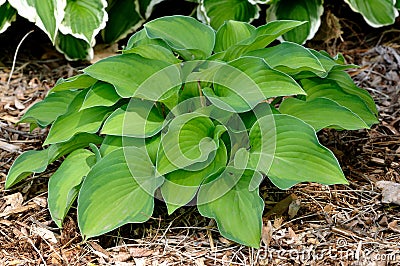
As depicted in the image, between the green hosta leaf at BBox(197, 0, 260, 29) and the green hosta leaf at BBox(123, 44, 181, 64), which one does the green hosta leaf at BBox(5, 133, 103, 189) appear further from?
the green hosta leaf at BBox(197, 0, 260, 29)

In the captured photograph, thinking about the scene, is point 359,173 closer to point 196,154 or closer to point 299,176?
point 299,176

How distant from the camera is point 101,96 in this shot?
2268 millimetres

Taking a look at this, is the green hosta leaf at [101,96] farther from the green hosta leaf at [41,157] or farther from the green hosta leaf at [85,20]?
the green hosta leaf at [85,20]

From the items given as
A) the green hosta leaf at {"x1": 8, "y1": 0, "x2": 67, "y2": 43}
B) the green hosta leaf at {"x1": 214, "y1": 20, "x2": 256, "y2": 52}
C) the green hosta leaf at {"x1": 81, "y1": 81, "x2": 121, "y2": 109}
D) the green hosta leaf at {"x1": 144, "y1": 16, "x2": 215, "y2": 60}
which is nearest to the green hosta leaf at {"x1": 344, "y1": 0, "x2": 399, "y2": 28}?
the green hosta leaf at {"x1": 214, "y1": 20, "x2": 256, "y2": 52}

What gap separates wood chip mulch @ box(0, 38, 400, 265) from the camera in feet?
7.01

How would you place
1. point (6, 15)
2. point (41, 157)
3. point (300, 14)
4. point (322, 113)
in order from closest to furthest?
point (322, 113)
point (41, 157)
point (6, 15)
point (300, 14)

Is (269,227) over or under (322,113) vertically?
under

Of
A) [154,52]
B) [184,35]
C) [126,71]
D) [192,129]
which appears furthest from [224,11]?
[192,129]

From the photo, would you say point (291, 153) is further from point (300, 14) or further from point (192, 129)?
point (300, 14)

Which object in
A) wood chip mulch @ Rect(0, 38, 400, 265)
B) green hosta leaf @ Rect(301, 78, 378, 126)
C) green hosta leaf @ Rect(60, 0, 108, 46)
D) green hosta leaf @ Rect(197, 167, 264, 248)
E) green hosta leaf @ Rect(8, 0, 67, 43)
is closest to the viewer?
green hosta leaf @ Rect(197, 167, 264, 248)

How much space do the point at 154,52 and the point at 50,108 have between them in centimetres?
53

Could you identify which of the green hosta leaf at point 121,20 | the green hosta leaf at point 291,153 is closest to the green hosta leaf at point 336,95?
the green hosta leaf at point 291,153

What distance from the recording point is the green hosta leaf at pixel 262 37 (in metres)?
2.24

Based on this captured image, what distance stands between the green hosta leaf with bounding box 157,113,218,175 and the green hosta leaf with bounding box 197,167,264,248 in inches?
4.5
